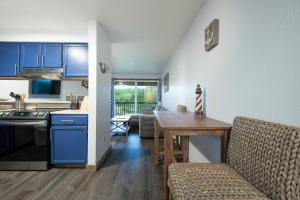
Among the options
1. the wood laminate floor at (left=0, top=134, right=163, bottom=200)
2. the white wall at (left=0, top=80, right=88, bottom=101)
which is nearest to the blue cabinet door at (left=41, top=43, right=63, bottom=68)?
the white wall at (left=0, top=80, right=88, bottom=101)

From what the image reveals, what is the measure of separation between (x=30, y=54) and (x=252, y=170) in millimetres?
3710

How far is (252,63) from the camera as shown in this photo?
1.41 metres

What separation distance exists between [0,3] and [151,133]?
4.18m

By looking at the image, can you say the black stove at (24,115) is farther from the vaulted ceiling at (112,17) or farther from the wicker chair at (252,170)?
the wicker chair at (252,170)

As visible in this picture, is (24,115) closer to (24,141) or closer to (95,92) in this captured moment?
(24,141)

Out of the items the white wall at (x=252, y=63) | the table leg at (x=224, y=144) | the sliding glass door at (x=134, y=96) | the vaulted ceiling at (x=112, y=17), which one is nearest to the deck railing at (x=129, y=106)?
the sliding glass door at (x=134, y=96)

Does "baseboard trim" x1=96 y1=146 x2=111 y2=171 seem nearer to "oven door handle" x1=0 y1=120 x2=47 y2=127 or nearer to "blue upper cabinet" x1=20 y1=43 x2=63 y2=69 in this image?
"oven door handle" x1=0 y1=120 x2=47 y2=127

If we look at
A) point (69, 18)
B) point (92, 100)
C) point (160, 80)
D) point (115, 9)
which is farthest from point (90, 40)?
point (160, 80)

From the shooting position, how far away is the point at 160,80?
858 cm

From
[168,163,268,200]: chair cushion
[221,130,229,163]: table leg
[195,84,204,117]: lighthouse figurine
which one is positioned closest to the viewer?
[168,163,268,200]: chair cushion

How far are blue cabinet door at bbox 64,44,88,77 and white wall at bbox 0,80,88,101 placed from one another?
399 millimetres

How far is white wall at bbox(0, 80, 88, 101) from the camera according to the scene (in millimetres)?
3627

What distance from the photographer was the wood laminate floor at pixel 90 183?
84.5 inches

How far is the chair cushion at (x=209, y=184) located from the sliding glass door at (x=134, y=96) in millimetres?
7385
